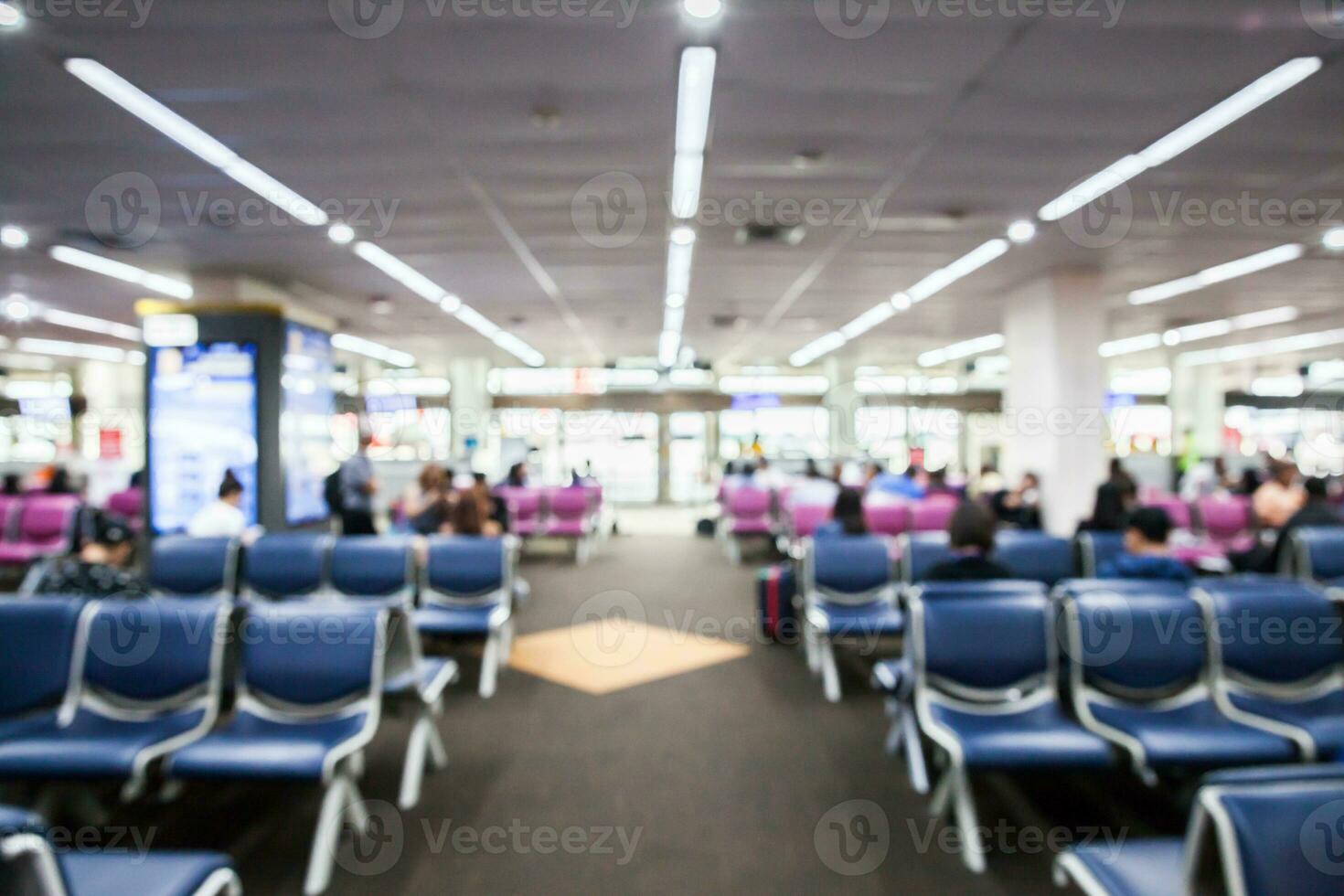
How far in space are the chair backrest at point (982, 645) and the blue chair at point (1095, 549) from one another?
86.1 inches

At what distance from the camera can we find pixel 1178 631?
10.0 ft

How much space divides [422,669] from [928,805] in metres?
2.45

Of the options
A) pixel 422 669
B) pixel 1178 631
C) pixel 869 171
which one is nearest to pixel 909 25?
pixel 869 171

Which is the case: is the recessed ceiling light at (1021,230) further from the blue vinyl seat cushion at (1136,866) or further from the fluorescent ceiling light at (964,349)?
the fluorescent ceiling light at (964,349)

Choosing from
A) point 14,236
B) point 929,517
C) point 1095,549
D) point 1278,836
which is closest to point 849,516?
point 929,517

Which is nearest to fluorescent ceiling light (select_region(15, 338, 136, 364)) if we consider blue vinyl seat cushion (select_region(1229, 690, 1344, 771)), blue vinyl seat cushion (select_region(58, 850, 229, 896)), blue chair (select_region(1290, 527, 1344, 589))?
blue vinyl seat cushion (select_region(58, 850, 229, 896))

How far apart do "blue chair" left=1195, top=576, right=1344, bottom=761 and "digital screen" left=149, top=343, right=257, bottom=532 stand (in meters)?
8.42

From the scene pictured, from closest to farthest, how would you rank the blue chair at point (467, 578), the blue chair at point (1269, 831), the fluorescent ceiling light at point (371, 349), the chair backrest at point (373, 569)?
the blue chair at point (1269, 831) < the chair backrest at point (373, 569) < the blue chair at point (467, 578) < the fluorescent ceiling light at point (371, 349)

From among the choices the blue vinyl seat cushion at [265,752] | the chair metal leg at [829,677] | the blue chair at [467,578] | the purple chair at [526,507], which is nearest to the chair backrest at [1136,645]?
the chair metal leg at [829,677]

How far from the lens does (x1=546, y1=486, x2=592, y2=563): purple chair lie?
9.84 m

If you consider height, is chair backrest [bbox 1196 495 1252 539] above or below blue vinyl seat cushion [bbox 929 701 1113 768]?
above

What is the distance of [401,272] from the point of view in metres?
7.96

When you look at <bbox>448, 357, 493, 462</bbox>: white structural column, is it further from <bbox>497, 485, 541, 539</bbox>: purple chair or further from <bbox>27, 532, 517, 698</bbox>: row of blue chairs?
<bbox>27, 532, 517, 698</bbox>: row of blue chairs

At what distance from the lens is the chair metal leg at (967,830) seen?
106 inches
